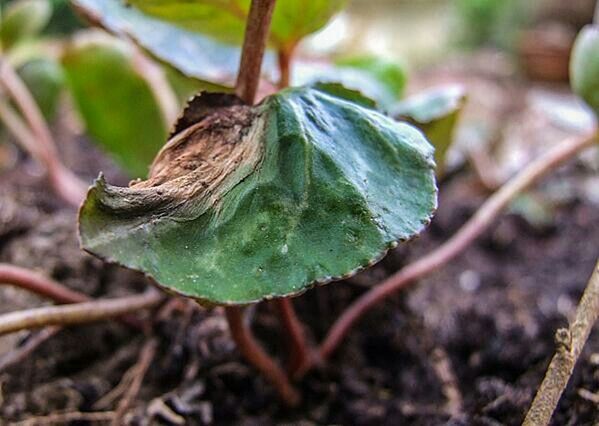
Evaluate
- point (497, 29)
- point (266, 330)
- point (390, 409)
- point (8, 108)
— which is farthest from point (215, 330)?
point (497, 29)

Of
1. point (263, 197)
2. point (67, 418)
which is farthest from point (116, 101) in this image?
point (263, 197)

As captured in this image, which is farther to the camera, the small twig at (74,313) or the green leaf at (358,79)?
the green leaf at (358,79)

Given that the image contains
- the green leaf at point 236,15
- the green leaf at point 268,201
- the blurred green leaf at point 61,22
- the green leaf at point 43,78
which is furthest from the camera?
the blurred green leaf at point 61,22

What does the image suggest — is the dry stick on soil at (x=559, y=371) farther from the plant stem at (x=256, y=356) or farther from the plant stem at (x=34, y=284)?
the plant stem at (x=34, y=284)

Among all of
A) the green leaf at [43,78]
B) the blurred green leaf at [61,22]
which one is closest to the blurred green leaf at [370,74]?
the green leaf at [43,78]

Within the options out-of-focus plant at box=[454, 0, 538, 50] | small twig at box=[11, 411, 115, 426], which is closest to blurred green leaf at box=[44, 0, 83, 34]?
small twig at box=[11, 411, 115, 426]

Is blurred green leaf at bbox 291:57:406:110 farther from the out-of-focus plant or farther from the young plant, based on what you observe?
the out-of-focus plant

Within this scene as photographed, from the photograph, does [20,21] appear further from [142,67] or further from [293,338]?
[293,338]
